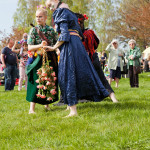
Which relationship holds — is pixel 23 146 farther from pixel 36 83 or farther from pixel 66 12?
pixel 66 12

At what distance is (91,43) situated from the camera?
203 inches

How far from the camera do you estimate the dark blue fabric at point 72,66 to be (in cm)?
400

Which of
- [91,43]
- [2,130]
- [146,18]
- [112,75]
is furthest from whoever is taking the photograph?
[146,18]

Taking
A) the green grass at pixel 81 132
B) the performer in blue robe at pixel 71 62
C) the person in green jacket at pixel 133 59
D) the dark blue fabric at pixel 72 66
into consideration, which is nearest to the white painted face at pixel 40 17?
the performer in blue robe at pixel 71 62

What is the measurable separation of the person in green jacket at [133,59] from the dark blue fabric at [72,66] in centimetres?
675

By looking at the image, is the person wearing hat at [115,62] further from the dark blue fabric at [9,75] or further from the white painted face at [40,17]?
the white painted face at [40,17]

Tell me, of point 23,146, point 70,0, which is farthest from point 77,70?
point 70,0

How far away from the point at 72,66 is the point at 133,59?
7169 mm

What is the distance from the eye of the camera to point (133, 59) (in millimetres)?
10641

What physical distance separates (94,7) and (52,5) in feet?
93.5

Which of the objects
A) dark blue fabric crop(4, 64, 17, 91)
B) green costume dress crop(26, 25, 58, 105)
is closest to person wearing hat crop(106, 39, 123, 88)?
dark blue fabric crop(4, 64, 17, 91)

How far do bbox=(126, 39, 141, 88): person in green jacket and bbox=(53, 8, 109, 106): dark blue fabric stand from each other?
6.75 metres

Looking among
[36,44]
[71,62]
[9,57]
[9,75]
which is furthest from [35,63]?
[9,75]

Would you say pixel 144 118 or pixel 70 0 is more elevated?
pixel 70 0
